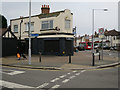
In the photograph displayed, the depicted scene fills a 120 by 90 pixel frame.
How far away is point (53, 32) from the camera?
→ 63.7ft

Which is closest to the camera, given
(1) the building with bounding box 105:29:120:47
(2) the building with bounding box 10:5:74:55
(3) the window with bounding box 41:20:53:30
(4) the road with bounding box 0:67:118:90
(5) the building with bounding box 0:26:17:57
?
(4) the road with bounding box 0:67:118:90

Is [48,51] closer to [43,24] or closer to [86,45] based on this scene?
[43,24]

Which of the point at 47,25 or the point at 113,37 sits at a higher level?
the point at 47,25

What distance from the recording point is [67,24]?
19875 millimetres

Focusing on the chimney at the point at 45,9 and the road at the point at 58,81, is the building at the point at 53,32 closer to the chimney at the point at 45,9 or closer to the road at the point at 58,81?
the chimney at the point at 45,9

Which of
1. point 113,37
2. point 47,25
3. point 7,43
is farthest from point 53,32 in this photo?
point 113,37

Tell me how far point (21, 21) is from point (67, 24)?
902cm

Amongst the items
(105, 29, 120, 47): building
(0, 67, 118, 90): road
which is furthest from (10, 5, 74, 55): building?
(105, 29, 120, 47): building

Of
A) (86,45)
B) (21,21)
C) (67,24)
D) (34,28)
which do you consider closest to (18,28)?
(21,21)

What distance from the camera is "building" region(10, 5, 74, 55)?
19.1 meters

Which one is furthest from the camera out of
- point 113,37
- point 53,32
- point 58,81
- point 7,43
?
point 113,37

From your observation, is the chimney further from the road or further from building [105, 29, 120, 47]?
building [105, 29, 120, 47]

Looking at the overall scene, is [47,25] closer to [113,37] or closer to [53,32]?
[53,32]

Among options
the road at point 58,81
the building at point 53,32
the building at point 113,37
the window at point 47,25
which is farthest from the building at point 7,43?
the building at point 113,37
